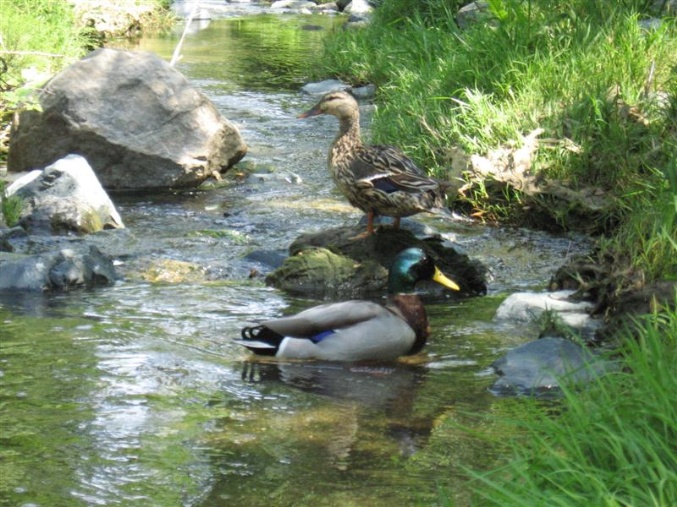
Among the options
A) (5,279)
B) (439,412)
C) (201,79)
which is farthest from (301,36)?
(439,412)

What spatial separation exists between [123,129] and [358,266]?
10.9 ft

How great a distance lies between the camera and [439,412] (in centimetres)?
479

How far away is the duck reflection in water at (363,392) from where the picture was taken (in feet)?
14.8

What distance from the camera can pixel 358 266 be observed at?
22.8 feet

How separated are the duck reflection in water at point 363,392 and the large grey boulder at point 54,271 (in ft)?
5.41

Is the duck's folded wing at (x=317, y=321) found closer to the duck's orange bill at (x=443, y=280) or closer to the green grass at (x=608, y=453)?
the duck's orange bill at (x=443, y=280)

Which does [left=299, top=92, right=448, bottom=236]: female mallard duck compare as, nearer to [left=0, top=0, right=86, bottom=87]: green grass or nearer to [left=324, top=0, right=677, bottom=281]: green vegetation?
[left=324, top=0, right=677, bottom=281]: green vegetation

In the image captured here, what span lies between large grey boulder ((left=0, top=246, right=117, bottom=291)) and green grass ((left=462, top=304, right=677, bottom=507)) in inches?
141

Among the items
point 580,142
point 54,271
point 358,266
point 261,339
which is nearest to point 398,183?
point 358,266

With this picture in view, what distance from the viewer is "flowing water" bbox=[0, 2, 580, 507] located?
3949mm

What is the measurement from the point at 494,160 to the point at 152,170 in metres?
2.87

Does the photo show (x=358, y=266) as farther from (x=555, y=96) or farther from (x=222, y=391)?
(x=555, y=96)

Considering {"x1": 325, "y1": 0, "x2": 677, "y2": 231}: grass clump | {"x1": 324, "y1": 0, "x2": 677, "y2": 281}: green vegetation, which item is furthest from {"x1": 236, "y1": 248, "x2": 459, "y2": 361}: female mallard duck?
{"x1": 325, "y1": 0, "x2": 677, "y2": 231}: grass clump

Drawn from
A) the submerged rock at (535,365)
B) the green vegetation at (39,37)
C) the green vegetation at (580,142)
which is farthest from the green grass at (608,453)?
the green vegetation at (39,37)
